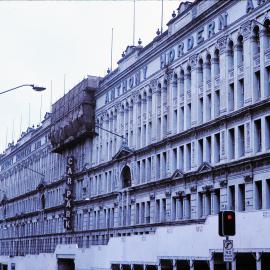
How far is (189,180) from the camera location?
47594mm

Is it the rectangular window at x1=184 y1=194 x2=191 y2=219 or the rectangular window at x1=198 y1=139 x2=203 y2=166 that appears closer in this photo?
the rectangular window at x1=198 y1=139 x2=203 y2=166

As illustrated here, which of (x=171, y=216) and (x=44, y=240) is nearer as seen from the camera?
(x=171, y=216)

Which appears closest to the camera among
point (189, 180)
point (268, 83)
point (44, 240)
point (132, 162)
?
point (268, 83)

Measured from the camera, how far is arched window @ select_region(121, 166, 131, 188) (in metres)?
60.4

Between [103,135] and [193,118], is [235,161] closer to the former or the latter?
[193,118]

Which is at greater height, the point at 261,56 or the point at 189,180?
the point at 261,56

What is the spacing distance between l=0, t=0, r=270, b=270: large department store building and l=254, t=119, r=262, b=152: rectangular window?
0.06 metres

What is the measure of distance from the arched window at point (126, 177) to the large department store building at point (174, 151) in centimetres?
10

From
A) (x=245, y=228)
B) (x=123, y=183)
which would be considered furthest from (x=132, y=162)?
(x=245, y=228)

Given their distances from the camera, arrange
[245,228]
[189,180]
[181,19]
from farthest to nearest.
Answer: [181,19], [189,180], [245,228]

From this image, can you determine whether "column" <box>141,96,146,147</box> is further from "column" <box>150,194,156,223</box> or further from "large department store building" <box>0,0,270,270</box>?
"column" <box>150,194,156,223</box>

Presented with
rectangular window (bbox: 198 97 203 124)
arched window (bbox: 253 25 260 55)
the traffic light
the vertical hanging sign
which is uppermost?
arched window (bbox: 253 25 260 55)

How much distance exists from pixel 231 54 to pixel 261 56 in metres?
4.17

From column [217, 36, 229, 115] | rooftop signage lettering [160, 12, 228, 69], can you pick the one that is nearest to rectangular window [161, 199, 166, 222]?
rooftop signage lettering [160, 12, 228, 69]
